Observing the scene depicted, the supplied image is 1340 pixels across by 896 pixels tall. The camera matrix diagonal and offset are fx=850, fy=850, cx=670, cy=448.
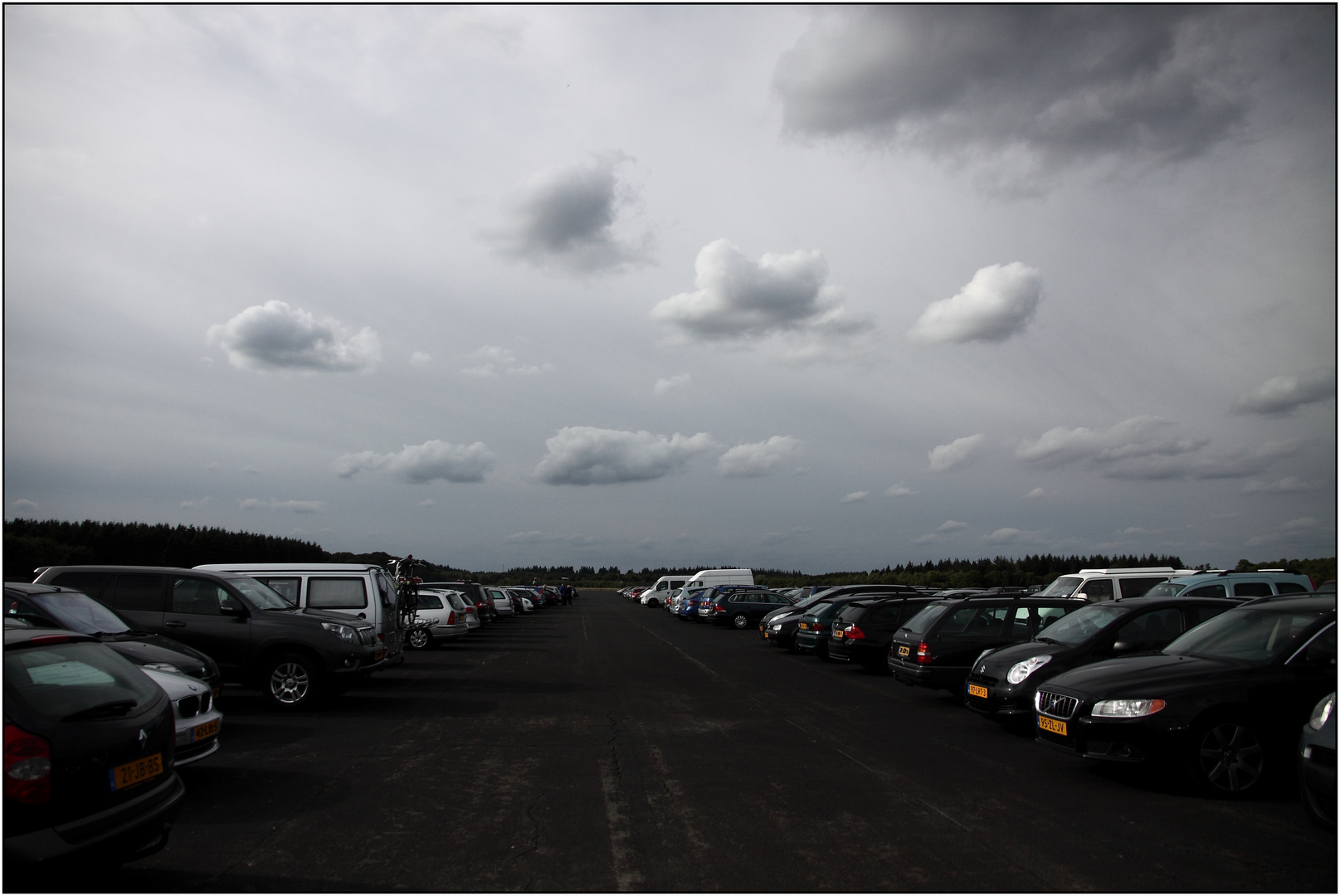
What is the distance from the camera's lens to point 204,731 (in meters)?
6.83

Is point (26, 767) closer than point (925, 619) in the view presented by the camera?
Yes

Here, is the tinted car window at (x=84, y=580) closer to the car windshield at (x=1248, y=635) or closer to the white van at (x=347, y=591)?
the white van at (x=347, y=591)

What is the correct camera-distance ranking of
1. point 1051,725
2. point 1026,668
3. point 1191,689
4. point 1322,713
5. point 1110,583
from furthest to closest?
point 1110,583
point 1026,668
point 1051,725
point 1191,689
point 1322,713

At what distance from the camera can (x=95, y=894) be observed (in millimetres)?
4605

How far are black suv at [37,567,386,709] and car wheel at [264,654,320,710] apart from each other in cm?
1

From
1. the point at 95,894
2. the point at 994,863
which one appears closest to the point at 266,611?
the point at 95,894

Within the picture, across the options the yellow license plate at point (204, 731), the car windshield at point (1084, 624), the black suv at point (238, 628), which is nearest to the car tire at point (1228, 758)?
the car windshield at point (1084, 624)

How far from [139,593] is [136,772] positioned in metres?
8.40

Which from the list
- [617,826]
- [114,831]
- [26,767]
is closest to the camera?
[26,767]

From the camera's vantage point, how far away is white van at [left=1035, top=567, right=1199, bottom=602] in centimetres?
1852

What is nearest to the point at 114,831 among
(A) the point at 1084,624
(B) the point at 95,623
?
(B) the point at 95,623

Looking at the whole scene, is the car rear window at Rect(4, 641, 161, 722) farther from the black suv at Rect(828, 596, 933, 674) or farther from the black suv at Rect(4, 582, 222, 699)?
the black suv at Rect(828, 596, 933, 674)

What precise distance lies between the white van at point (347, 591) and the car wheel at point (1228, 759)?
35.2ft

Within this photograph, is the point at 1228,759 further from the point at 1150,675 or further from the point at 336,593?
the point at 336,593
